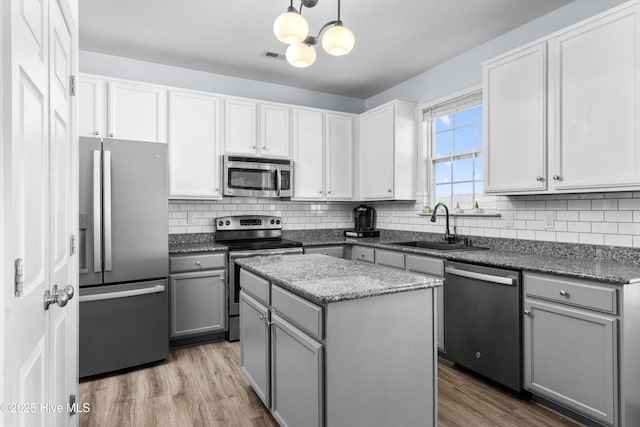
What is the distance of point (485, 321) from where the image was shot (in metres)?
2.66

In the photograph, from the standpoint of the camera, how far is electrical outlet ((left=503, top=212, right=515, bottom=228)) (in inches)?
127

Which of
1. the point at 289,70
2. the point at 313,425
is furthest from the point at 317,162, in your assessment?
the point at 313,425

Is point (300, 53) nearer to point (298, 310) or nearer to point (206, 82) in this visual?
point (298, 310)

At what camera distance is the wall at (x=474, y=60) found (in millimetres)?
2783

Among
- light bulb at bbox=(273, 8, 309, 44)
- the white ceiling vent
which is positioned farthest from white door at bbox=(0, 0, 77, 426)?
the white ceiling vent

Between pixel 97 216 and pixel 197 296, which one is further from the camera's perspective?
pixel 197 296

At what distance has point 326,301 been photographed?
1.55m

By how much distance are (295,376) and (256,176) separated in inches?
101

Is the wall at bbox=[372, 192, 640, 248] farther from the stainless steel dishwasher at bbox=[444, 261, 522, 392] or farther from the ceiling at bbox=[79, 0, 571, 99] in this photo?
the ceiling at bbox=[79, 0, 571, 99]

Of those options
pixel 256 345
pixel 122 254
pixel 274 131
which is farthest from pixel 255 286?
pixel 274 131

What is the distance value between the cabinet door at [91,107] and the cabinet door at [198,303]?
1.47m

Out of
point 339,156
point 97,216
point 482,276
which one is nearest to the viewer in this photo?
point 482,276

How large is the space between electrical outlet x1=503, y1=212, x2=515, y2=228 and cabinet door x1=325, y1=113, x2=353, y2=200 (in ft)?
6.20

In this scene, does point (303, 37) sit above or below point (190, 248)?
above
